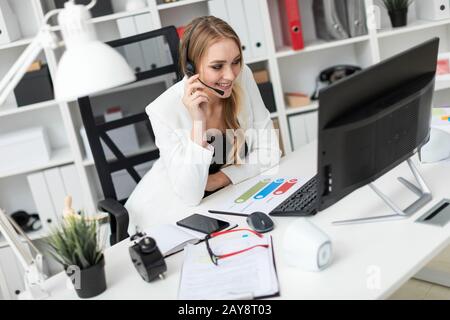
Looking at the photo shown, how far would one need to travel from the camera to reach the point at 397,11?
3113 mm

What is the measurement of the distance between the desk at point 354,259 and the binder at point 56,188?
1563 mm

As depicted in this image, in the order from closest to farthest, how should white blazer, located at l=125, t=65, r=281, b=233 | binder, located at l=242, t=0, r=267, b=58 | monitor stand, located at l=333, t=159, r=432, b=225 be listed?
1. monitor stand, located at l=333, t=159, r=432, b=225
2. white blazer, located at l=125, t=65, r=281, b=233
3. binder, located at l=242, t=0, r=267, b=58

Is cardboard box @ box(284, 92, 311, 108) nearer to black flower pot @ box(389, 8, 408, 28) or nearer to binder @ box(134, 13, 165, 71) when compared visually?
black flower pot @ box(389, 8, 408, 28)

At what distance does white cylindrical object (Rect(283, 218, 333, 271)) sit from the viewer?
4.09ft

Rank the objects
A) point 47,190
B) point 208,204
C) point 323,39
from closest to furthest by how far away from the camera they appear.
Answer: point 208,204 → point 47,190 → point 323,39

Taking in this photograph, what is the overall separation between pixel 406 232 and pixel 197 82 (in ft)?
2.88

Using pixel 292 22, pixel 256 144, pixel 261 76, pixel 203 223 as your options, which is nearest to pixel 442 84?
pixel 292 22

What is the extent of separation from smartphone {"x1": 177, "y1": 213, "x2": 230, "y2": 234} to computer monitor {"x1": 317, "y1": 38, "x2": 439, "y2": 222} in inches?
12.6

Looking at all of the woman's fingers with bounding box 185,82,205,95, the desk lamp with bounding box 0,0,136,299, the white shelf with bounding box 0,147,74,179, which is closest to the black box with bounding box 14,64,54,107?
the white shelf with bounding box 0,147,74,179

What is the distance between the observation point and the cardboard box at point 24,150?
297 centimetres

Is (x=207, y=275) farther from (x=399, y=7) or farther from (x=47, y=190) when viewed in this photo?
(x=399, y=7)

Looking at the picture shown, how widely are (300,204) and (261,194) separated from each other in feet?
0.65

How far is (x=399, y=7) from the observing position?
122 inches
